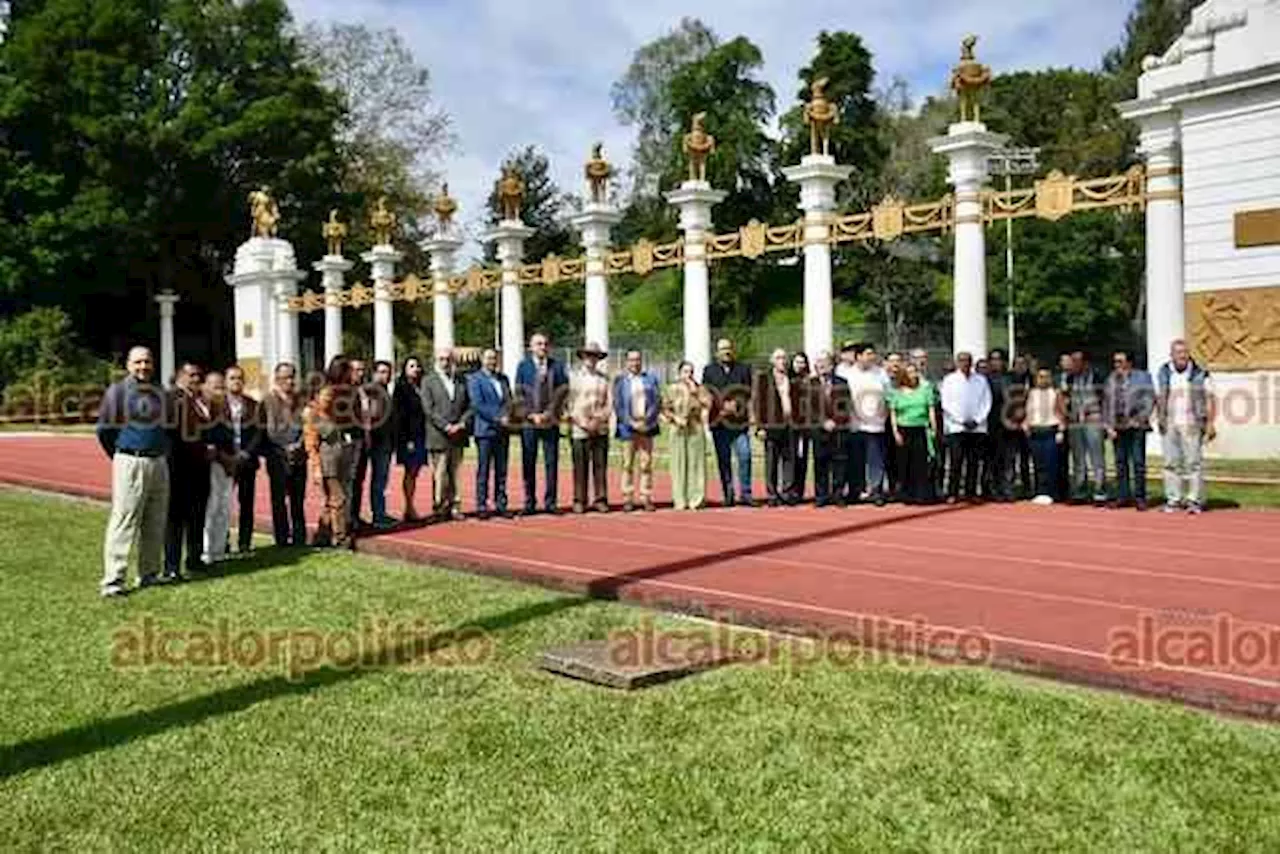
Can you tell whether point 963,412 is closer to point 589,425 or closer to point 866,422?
point 866,422

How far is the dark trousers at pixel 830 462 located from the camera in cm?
1259

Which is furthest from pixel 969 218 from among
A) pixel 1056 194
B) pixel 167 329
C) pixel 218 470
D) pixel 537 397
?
pixel 167 329

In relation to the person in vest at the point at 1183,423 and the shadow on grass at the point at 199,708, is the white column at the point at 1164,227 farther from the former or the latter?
the shadow on grass at the point at 199,708

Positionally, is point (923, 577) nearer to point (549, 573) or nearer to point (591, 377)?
point (549, 573)

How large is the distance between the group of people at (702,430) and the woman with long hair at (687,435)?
0.01m

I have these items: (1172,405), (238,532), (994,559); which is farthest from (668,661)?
(1172,405)

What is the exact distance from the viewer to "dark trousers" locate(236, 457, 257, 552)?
10.5m

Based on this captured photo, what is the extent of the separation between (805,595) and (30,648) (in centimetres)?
445

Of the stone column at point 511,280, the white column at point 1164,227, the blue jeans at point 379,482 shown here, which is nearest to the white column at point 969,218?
the white column at point 1164,227

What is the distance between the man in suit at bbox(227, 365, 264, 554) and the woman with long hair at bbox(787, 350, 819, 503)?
5191mm

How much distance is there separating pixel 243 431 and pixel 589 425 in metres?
3.27

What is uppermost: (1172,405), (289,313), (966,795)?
(289,313)

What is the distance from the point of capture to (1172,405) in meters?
11.4

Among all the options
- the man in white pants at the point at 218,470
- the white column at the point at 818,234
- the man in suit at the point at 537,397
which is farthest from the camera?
the white column at the point at 818,234
